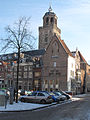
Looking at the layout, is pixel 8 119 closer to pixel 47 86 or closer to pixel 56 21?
pixel 47 86

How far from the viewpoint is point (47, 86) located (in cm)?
5788

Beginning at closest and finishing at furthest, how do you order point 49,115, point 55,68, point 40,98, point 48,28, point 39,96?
point 49,115, point 40,98, point 39,96, point 55,68, point 48,28

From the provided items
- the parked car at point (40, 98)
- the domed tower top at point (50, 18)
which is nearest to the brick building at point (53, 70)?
the domed tower top at point (50, 18)

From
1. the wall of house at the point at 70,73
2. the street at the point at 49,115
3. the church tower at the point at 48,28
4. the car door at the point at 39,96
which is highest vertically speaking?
the church tower at the point at 48,28

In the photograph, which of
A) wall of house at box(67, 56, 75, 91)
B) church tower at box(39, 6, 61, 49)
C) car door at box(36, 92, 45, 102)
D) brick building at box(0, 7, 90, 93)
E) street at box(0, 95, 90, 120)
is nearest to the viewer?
street at box(0, 95, 90, 120)

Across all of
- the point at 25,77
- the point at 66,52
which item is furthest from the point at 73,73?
the point at 25,77

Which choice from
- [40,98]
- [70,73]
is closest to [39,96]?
[40,98]

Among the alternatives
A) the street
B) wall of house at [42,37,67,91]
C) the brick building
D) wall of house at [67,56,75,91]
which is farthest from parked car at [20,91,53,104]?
wall of house at [67,56,75,91]

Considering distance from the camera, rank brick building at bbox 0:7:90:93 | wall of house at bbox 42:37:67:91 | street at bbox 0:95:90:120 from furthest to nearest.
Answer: brick building at bbox 0:7:90:93 → wall of house at bbox 42:37:67:91 → street at bbox 0:95:90:120

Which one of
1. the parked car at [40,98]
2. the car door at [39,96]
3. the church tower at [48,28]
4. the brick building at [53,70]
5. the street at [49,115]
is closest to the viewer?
the street at [49,115]

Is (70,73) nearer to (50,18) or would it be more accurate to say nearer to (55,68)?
(55,68)

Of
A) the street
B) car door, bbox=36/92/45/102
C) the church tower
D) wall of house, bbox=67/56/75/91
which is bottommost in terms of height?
the street

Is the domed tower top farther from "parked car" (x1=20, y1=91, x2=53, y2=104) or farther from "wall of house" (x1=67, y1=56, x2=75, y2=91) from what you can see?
"parked car" (x1=20, y1=91, x2=53, y2=104)

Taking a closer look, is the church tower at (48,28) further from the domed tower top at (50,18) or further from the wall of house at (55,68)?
the wall of house at (55,68)
